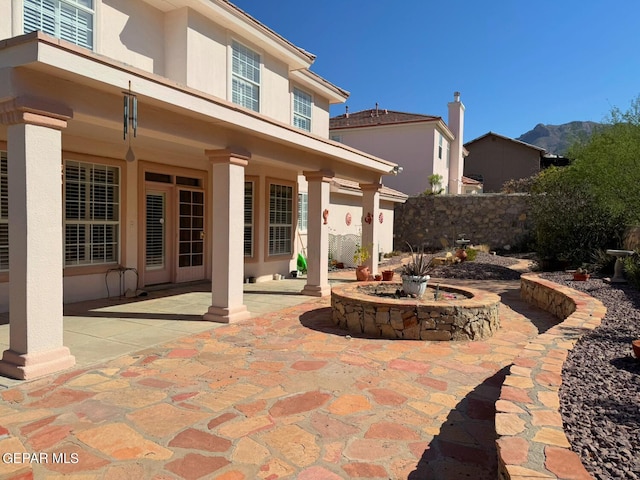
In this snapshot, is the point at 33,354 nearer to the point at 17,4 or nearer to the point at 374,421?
the point at 374,421

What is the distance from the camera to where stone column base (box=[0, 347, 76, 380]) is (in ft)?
14.3

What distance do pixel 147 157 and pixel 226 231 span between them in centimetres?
330

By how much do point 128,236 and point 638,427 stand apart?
8305 millimetres

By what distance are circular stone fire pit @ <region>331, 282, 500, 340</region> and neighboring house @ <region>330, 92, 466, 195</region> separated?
17098mm

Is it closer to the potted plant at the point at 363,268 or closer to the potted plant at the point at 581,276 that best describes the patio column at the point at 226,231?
the potted plant at the point at 363,268

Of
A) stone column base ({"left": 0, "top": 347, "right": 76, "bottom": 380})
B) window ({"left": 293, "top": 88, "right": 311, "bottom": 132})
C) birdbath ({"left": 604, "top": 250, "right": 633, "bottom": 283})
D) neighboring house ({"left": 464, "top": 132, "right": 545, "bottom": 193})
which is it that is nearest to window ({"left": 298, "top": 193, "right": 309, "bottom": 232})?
window ({"left": 293, "top": 88, "right": 311, "bottom": 132})

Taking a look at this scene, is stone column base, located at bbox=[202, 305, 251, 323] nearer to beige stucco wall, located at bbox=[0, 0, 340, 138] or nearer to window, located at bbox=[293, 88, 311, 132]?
beige stucco wall, located at bbox=[0, 0, 340, 138]

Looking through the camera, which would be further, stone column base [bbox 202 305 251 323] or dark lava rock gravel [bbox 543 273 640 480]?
stone column base [bbox 202 305 251 323]

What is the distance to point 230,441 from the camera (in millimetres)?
3289

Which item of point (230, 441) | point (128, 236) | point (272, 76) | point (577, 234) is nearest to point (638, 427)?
point (230, 441)

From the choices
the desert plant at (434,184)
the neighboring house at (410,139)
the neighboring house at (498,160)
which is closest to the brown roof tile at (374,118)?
the neighboring house at (410,139)

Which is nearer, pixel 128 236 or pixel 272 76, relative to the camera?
pixel 128 236

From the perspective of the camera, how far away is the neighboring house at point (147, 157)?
4379 mm

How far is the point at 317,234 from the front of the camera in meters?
9.58
